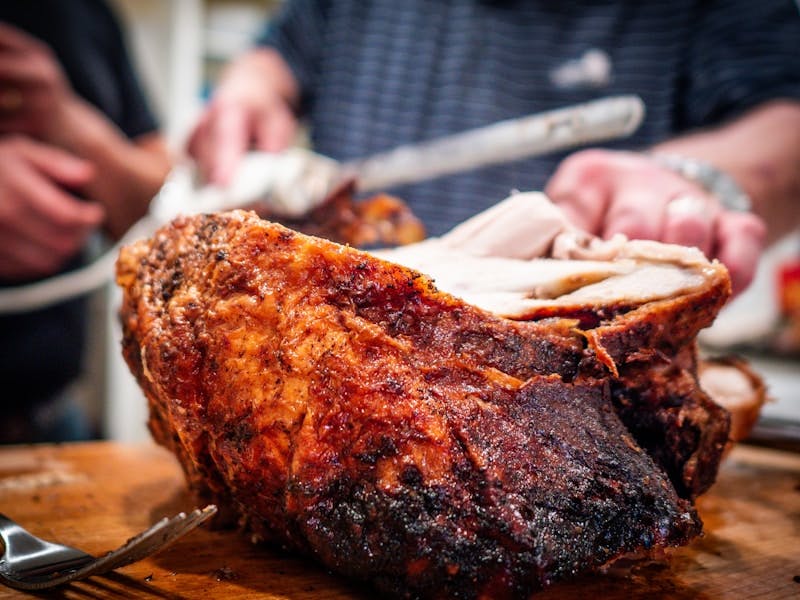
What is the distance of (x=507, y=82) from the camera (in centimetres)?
254

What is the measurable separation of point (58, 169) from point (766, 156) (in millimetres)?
2186

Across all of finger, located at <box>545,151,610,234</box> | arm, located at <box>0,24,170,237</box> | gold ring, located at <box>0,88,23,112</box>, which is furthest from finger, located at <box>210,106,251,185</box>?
finger, located at <box>545,151,610,234</box>

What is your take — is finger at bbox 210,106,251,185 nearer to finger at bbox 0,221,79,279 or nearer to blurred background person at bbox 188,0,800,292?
blurred background person at bbox 188,0,800,292

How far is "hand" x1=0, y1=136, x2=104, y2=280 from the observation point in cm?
236

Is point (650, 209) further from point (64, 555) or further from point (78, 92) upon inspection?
point (78, 92)

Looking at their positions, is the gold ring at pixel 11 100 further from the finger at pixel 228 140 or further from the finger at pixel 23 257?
the finger at pixel 228 140

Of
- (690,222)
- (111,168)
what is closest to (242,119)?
(111,168)

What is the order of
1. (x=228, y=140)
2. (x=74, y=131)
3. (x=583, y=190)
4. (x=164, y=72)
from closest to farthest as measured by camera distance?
(x=583, y=190)
(x=228, y=140)
(x=74, y=131)
(x=164, y=72)

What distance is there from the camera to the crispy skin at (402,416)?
2.75 feet

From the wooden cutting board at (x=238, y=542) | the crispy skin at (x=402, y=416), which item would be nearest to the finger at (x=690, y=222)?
the crispy skin at (x=402, y=416)

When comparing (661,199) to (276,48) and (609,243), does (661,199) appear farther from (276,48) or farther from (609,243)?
(276,48)

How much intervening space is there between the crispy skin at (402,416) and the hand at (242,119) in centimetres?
132

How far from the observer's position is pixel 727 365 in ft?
5.08

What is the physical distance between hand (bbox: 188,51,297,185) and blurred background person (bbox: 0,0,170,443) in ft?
Answer: 1.39
